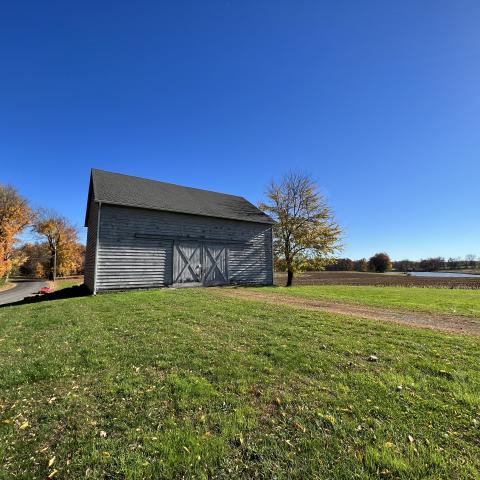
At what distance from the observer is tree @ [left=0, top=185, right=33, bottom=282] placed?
3253 cm

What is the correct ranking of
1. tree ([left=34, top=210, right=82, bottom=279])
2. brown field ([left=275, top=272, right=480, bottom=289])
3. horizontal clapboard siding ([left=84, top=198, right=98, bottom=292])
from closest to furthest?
1. horizontal clapboard siding ([left=84, top=198, right=98, bottom=292])
2. brown field ([left=275, top=272, right=480, bottom=289])
3. tree ([left=34, top=210, right=82, bottom=279])

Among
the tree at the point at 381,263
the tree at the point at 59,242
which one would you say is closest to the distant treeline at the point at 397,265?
the tree at the point at 381,263

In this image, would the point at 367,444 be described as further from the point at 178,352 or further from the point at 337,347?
the point at 178,352

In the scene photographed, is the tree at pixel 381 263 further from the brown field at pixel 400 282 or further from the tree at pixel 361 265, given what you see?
the brown field at pixel 400 282

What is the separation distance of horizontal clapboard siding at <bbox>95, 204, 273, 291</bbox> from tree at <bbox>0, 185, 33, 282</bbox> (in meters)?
25.9

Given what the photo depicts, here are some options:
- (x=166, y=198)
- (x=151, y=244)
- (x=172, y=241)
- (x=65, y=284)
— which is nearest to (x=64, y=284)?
(x=65, y=284)

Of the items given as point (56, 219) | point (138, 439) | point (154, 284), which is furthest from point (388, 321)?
point (56, 219)

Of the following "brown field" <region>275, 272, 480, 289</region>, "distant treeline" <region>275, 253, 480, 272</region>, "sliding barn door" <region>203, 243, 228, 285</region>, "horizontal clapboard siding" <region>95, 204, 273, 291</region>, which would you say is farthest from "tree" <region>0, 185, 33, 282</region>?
"distant treeline" <region>275, 253, 480, 272</region>

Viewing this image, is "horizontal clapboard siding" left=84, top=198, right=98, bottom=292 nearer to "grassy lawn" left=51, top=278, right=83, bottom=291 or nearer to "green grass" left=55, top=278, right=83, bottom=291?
"green grass" left=55, top=278, right=83, bottom=291

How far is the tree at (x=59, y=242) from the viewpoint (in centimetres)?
4600

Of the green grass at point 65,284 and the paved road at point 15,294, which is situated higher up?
the green grass at point 65,284

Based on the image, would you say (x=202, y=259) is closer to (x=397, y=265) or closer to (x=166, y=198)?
(x=166, y=198)

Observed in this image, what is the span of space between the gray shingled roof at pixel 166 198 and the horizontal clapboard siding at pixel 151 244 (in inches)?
15.9

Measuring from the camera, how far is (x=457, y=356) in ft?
16.6
